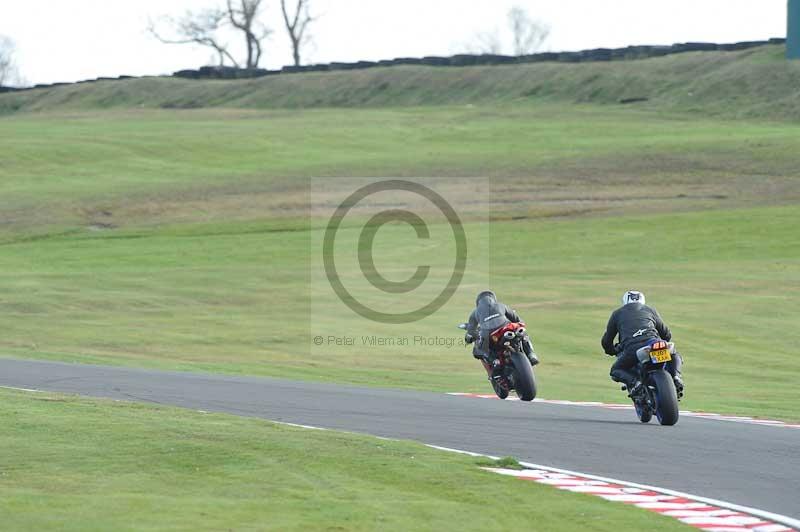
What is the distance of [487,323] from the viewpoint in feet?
57.2

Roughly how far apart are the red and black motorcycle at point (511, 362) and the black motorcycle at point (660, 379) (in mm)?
2637

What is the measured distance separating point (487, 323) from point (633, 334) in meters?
2.82

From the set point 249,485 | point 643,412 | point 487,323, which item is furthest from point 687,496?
point 487,323

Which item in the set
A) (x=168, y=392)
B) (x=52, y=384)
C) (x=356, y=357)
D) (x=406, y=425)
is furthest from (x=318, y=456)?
(x=356, y=357)

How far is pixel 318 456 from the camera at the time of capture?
11430mm

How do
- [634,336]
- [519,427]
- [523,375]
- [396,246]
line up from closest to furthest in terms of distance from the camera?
[519,427], [634,336], [523,375], [396,246]

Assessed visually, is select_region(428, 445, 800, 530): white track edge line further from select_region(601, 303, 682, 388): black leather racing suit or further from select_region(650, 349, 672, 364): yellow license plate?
select_region(601, 303, 682, 388): black leather racing suit

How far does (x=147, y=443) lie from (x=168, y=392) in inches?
215

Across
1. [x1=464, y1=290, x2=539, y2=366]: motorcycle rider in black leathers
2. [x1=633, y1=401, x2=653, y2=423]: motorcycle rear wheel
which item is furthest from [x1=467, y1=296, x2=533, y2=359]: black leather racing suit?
[x1=633, y1=401, x2=653, y2=423]: motorcycle rear wheel

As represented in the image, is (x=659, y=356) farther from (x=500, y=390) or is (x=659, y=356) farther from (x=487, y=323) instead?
(x=500, y=390)

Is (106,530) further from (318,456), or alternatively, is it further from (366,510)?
(318,456)

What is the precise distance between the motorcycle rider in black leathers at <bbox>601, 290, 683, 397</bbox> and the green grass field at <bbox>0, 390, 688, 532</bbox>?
3.71 metres

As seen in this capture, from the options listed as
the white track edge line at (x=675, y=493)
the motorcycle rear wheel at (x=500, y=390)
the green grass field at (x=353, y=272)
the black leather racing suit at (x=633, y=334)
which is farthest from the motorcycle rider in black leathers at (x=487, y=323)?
the white track edge line at (x=675, y=493)

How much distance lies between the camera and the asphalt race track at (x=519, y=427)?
11.2m
